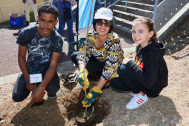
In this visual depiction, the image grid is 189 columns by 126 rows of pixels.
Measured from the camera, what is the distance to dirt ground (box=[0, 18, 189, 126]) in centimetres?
230

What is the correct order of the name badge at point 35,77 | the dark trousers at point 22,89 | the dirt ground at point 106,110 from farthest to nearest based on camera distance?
the dark trousers at point 22,89 → the name badge at point 35,77 → the dirt ground at point 106,110

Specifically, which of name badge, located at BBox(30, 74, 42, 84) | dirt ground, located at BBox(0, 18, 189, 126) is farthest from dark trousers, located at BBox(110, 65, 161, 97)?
name badge, located at BBox(30, 74, 42, 84)

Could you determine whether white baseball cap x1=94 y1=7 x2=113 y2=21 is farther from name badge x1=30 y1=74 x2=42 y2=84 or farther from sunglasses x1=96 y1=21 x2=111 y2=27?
name badge x1=30 y1=74 x2=42 y2=84

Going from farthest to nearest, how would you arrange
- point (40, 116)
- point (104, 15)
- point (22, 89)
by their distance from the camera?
point (22, 89) → point (40, 116) → point (104, 15)

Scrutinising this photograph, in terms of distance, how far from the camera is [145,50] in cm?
228

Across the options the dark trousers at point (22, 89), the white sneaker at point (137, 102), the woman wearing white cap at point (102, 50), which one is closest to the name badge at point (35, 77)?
the dark trousers at point (22, 89)

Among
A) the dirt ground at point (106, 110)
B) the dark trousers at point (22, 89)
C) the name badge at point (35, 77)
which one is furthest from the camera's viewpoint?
the dark trousers at point (22, 89)

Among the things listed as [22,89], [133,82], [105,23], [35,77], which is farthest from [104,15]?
[22,89]

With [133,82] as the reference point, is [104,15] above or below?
above

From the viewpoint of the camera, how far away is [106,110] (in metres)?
2.64

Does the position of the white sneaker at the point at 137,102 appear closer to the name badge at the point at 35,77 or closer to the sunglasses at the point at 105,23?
the sunglasses at the point at 105,23

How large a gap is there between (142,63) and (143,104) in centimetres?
69

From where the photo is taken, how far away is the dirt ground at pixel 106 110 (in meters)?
2.30

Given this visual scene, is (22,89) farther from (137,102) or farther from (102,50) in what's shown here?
(137,102)
